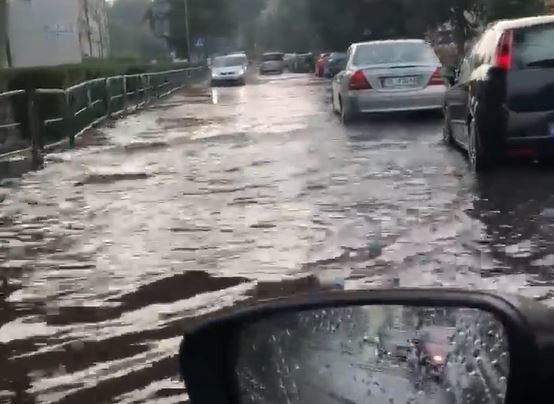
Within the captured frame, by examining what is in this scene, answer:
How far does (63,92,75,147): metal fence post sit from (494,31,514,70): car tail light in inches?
345

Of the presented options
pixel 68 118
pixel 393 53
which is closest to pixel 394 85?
pixel 393 53

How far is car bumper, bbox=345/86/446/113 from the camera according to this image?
18812 millimetres

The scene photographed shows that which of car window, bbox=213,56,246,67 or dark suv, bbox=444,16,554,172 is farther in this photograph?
car window, bbox=213,56,246,67

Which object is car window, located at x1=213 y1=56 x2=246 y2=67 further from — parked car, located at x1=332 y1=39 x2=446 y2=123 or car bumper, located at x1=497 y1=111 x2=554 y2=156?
car bumper, located at x1=497 y1=111 x2=554 y2=156

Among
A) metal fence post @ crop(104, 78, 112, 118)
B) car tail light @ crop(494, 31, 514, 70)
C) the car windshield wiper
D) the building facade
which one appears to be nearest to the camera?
the car windshield wiper

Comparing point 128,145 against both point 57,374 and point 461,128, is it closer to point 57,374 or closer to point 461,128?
point 461,128

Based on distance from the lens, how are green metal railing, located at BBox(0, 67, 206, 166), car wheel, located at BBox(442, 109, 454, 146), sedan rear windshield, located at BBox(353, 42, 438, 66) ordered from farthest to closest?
sedan rear windshield, located at BBox(353, 42, 438, 66)
green metal railing, located at BBox(0, 67, 206, 166)
car wheel, located at BBox(442, 109, 454, 146)

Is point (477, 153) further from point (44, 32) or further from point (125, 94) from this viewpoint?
point (44, 32)

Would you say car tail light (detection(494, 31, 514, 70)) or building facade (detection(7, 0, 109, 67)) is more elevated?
car tail light (detection(494, 31, 514, 70))

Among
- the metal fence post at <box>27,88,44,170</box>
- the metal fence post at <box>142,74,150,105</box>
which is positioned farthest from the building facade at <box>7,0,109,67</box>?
the metal fence post at <box>27,88,44,170</box>

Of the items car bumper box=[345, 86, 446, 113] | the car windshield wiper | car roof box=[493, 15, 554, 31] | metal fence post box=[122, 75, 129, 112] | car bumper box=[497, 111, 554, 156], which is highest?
car roof box=[493, 15, 554, 31]

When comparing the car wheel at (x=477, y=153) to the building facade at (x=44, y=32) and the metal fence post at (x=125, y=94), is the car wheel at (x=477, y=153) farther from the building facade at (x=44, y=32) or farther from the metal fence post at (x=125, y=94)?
the building facade at (x=44, y=32)

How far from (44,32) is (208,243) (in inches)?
2098

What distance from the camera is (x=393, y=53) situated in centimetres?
1961
